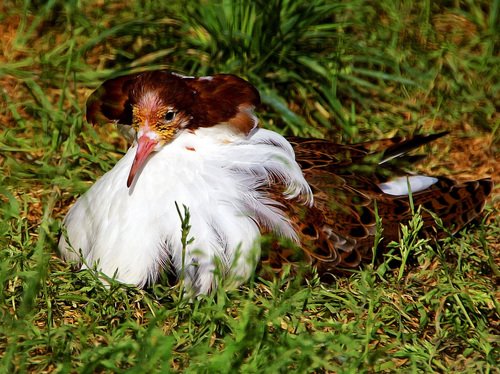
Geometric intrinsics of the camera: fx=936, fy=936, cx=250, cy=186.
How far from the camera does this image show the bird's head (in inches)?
143

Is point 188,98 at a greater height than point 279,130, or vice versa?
point 188,98

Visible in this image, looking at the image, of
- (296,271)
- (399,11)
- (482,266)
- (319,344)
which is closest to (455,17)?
(399,11)

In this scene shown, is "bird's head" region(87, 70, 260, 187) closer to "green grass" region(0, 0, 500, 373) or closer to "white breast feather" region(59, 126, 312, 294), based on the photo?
"white breast feather" region(59, 126, 312, 294)

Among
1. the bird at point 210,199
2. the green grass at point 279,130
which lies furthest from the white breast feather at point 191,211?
the green grass at point 279,130

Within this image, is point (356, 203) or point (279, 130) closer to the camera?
point (356, 203)

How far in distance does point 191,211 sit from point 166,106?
418mm

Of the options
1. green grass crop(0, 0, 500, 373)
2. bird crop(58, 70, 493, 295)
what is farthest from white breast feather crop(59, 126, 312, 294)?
green grass crop(0, 0, 500, 373)

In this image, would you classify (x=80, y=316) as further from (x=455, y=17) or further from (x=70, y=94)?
(x=455, y=17)

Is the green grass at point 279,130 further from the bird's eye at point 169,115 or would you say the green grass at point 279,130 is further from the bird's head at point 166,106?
the bird's eye at point 169,115

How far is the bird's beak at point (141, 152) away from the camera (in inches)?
141

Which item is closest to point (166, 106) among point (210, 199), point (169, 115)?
point (169, 115)

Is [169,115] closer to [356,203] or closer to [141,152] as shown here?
[141,152]

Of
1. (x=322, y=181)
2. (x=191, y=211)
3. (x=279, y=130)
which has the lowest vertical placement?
(x=279, y=130)

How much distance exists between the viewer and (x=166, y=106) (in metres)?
3.62
